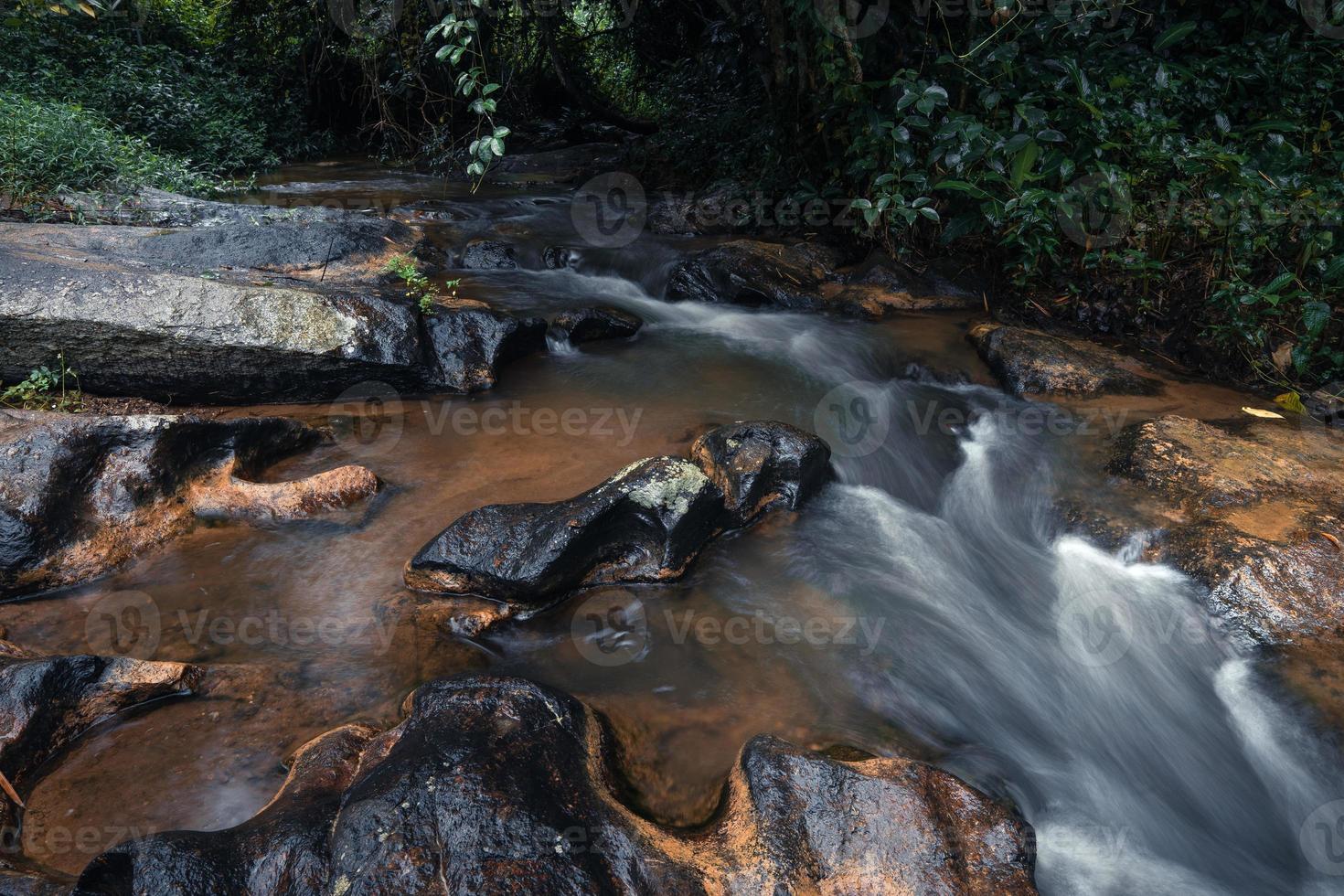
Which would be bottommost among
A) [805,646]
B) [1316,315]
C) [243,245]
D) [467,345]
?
[805,646]

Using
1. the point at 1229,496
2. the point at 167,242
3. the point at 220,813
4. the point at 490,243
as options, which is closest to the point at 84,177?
the point at 167,242

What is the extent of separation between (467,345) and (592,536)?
87.7 inches

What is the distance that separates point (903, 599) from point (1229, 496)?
1.66 metres

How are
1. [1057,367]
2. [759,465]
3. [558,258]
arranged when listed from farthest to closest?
[558,258]
[1057,367]
[759,465]

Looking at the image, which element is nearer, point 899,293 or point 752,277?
point 899,293

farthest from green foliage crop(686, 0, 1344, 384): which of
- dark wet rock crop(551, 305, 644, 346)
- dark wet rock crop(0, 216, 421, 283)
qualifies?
dark wet rock crop(0, 216, 421, 283)

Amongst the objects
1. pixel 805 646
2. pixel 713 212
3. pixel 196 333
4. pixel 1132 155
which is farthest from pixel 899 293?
pixel 196 333

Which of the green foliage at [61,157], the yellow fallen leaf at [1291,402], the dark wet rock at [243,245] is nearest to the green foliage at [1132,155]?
the yellow fallen leaf at [1291,402]

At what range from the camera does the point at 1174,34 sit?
5.45 metres

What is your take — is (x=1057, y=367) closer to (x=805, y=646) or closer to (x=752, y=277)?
(x=752, y=277)

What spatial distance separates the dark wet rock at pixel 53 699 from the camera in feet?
7.65

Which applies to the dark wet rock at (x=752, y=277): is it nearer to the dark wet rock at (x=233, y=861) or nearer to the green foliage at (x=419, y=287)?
the green foliage at (x=419, y=287)

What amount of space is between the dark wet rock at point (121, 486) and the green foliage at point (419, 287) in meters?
1.34

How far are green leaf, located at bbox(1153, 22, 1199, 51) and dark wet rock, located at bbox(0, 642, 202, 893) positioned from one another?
6.92 metres
